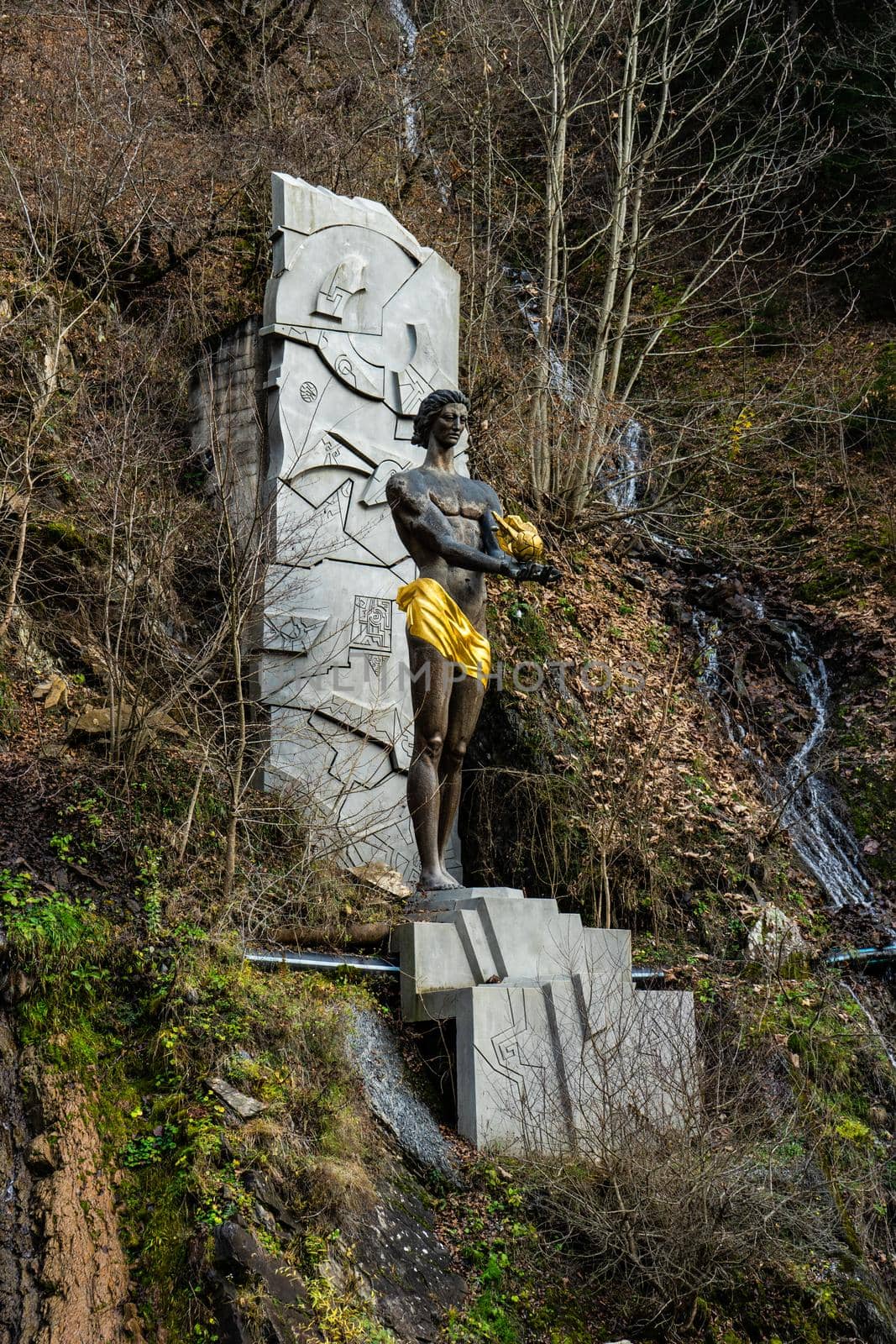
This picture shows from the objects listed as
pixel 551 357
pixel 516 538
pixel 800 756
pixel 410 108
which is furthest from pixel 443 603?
pixel 410 108

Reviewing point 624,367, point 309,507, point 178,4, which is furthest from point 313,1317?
point 178,4

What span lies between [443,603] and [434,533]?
15.2 inches

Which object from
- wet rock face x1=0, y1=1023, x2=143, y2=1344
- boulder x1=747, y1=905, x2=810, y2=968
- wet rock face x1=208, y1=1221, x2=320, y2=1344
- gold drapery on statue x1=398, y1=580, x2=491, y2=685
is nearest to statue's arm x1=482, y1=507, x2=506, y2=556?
gold drapery on statue x1=398, y1=580, x2=491, y2=685

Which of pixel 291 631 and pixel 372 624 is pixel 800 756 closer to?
pixel 372 624

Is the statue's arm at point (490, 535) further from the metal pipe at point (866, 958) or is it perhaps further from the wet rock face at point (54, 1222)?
the metal pipe at point (866, 958)

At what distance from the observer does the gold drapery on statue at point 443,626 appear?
6.87 metres

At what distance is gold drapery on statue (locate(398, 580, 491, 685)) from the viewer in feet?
22.5

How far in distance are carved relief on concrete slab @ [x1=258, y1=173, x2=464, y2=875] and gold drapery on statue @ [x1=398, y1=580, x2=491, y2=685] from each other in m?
1.34

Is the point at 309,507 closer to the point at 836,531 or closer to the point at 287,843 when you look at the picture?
the point at 287,843

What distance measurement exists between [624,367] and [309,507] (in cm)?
869

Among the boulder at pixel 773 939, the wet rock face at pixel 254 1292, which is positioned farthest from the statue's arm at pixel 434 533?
the wet rock face at pixel 254 1292

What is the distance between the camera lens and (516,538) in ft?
23.4

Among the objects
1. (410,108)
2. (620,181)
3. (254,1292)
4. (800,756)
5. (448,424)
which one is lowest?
(254,1292)

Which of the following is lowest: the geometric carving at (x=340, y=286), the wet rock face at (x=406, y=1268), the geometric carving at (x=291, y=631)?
the wet rock face at (x=406, y=1268)
